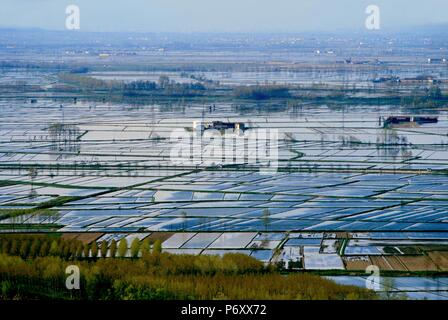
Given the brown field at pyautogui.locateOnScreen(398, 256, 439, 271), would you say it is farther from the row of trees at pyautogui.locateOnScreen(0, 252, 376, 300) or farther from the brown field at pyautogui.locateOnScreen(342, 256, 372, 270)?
the row of trees at pyautogui.locateOnScreen(0, 252, 376, 300)

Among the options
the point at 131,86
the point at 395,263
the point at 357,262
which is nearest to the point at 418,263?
the point at 395,263

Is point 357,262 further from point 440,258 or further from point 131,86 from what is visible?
point 131,86

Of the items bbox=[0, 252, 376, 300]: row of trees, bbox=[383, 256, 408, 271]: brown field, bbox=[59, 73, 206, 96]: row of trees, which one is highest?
bbox=[59, 73, 206, 96]: row of trees
